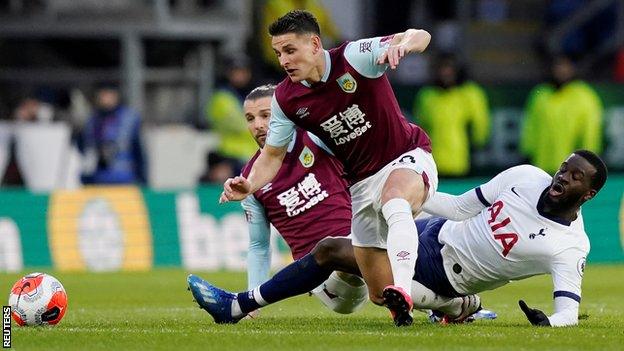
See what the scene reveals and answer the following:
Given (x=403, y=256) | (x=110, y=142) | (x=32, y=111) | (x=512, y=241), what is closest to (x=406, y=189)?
(x=403, y=256)

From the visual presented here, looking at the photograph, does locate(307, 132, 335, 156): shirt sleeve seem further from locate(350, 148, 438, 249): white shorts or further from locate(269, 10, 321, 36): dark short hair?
locate(269, 10, 321, 36): dark short hair

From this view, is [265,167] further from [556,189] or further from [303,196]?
[556,189]

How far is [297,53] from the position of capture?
30.6 ft

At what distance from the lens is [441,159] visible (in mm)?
19984

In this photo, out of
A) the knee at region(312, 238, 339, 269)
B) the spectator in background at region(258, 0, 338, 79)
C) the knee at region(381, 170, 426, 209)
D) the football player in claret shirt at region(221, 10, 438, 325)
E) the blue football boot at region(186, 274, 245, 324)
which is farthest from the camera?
the spectator in background at region(258, 0, 338, 79)

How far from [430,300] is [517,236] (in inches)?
27.7

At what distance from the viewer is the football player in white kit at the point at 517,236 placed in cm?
941

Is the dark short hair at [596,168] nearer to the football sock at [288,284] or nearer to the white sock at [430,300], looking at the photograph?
the white sock at [430,300]

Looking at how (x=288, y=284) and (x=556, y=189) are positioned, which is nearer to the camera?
(x=556, y=189)

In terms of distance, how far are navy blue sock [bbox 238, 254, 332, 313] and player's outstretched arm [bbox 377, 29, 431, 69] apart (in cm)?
146

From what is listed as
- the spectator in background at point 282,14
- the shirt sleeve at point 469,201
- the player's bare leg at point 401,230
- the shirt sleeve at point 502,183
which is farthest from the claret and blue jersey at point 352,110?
the spectator in background at point 282,14

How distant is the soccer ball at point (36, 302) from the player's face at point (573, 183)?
123 inches

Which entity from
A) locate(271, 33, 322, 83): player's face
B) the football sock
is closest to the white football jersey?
the football sock

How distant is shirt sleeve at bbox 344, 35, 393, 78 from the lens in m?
9.23
